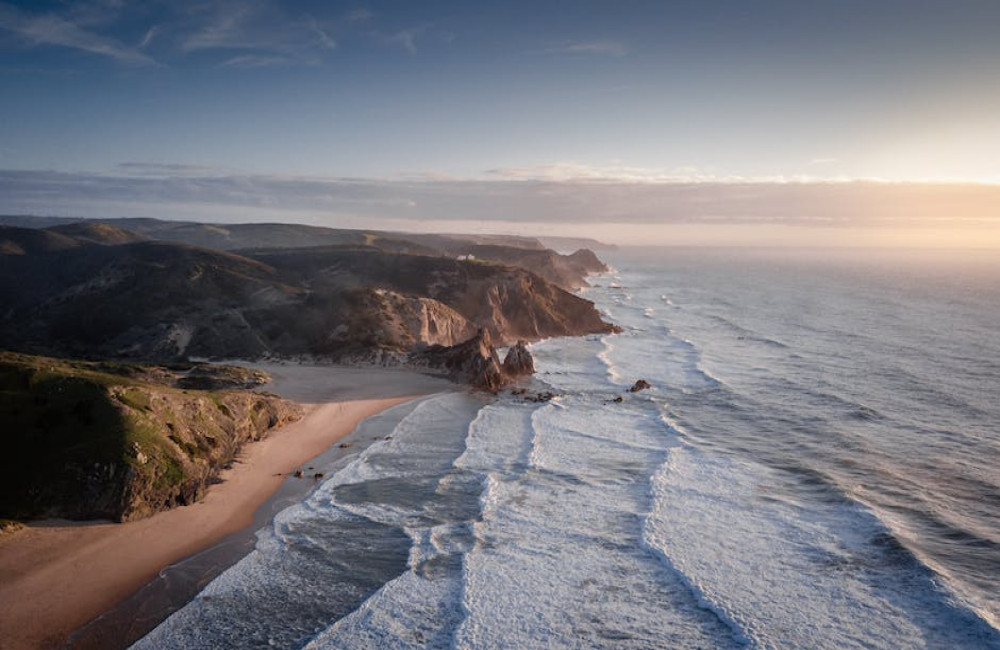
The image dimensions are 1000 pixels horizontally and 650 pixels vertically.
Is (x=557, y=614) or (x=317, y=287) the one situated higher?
(x=317, y=287)

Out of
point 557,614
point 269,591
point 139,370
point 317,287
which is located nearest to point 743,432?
point 557,614

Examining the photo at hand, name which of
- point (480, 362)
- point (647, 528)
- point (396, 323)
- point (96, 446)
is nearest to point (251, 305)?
point (396, 323)

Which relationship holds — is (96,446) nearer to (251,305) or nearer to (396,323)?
(396,323)

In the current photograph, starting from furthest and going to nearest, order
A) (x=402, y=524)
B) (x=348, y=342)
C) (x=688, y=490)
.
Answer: (x=348, y=342)
(x=688, y=490)
(x=402, y=524)

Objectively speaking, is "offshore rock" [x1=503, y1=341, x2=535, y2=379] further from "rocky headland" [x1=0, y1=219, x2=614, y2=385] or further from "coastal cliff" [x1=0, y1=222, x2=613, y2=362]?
"coastal cliff" [x1=0, y1=222, x2=613, y2=362]

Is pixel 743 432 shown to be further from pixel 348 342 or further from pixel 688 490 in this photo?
pixel 348 342

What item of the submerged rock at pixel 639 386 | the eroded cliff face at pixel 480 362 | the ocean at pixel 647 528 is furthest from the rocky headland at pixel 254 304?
the ocean at pixel 647 528

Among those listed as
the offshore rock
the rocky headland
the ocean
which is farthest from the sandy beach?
the rocky headland
